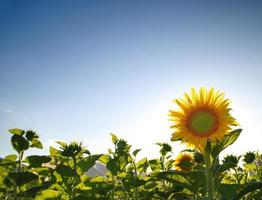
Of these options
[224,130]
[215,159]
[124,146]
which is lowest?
[215,159]

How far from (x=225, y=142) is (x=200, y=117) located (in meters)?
0.45

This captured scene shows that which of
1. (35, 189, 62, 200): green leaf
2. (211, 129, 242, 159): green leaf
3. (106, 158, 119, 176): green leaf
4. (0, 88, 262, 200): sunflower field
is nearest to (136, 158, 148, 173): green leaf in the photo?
(0, 88, 262, 200): sunflower field

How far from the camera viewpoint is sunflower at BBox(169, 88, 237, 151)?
3.51m

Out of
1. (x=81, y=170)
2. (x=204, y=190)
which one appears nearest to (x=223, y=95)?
(x=204, y=190)

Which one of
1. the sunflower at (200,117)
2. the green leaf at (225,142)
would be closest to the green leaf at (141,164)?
the sunflower at (200,117)

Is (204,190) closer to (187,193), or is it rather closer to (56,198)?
(187,193)

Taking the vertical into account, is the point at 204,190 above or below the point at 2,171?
below

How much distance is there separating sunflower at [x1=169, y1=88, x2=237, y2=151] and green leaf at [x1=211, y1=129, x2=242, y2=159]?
171mm

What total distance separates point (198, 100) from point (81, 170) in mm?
2297

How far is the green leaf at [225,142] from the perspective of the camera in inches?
125

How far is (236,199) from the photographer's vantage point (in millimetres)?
2689

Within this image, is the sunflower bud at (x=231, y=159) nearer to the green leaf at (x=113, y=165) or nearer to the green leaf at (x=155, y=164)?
the green leaf at (x=155, y=164)

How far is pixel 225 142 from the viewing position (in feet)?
10.8

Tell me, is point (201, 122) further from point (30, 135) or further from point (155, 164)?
point (155, 164)
